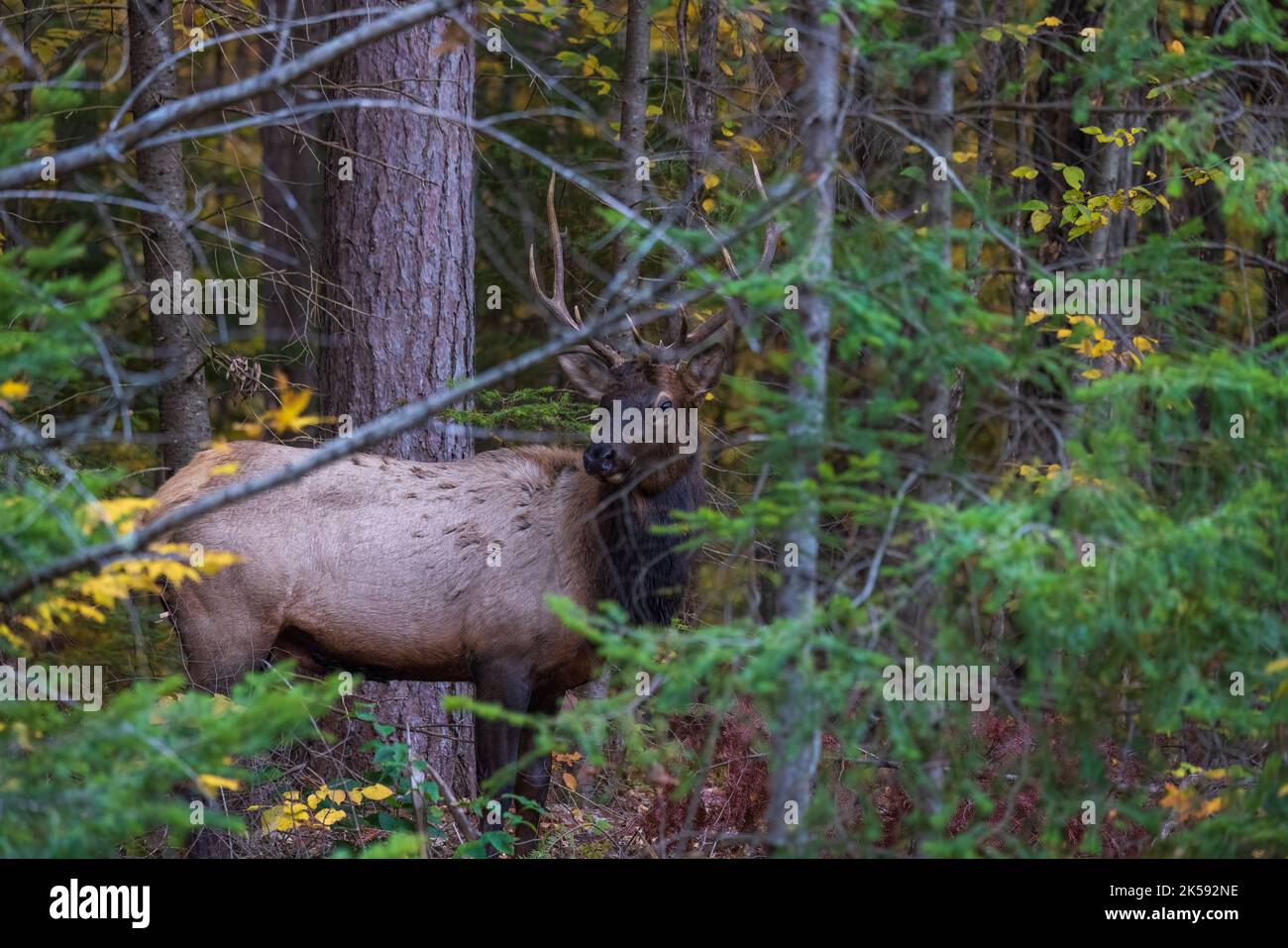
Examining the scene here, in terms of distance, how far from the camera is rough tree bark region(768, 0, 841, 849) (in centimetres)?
503

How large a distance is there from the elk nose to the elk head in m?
0.15

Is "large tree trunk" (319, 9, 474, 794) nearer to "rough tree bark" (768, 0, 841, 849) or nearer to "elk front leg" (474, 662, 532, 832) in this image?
"elk front leg" (474, 662, 532, 832)

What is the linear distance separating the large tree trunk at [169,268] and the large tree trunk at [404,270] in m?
0.84

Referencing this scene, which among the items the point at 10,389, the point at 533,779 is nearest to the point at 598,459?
the point at 533,779

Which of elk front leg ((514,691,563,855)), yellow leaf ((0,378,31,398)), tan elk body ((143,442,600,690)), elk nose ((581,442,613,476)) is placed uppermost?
yellow leaf ((0,378,31,398))

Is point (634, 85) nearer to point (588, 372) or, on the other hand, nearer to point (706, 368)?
point (588, 372)

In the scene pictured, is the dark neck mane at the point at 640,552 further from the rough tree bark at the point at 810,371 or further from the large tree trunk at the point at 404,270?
the rough tree bark at the point at 810,371

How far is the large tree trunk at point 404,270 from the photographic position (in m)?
8.92

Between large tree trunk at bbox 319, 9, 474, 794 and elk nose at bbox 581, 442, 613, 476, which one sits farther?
large tree trunk at bbox 319, 9, 474, 794

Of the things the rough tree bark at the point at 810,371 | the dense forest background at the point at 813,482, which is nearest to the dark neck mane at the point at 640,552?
the dense forest background at the point at 813,482

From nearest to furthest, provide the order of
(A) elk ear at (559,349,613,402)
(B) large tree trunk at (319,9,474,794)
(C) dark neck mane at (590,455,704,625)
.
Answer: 1. (C) dark neck mane at (590,455,704,625)
2. (A) elk ear at (559,349,613,402)
3. (B) large tree trunk at (319,9,474,794)

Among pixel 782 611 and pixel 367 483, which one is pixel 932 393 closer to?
pixel 782 611

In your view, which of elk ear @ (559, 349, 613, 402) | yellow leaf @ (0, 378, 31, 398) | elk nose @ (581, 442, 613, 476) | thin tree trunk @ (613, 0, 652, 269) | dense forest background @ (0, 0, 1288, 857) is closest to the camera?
yellow leaf @ (0, 378, 31, 398)

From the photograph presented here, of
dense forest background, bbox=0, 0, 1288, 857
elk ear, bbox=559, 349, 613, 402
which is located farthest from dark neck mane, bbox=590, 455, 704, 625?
elk ear, bbox=559, 349, 613, 402
